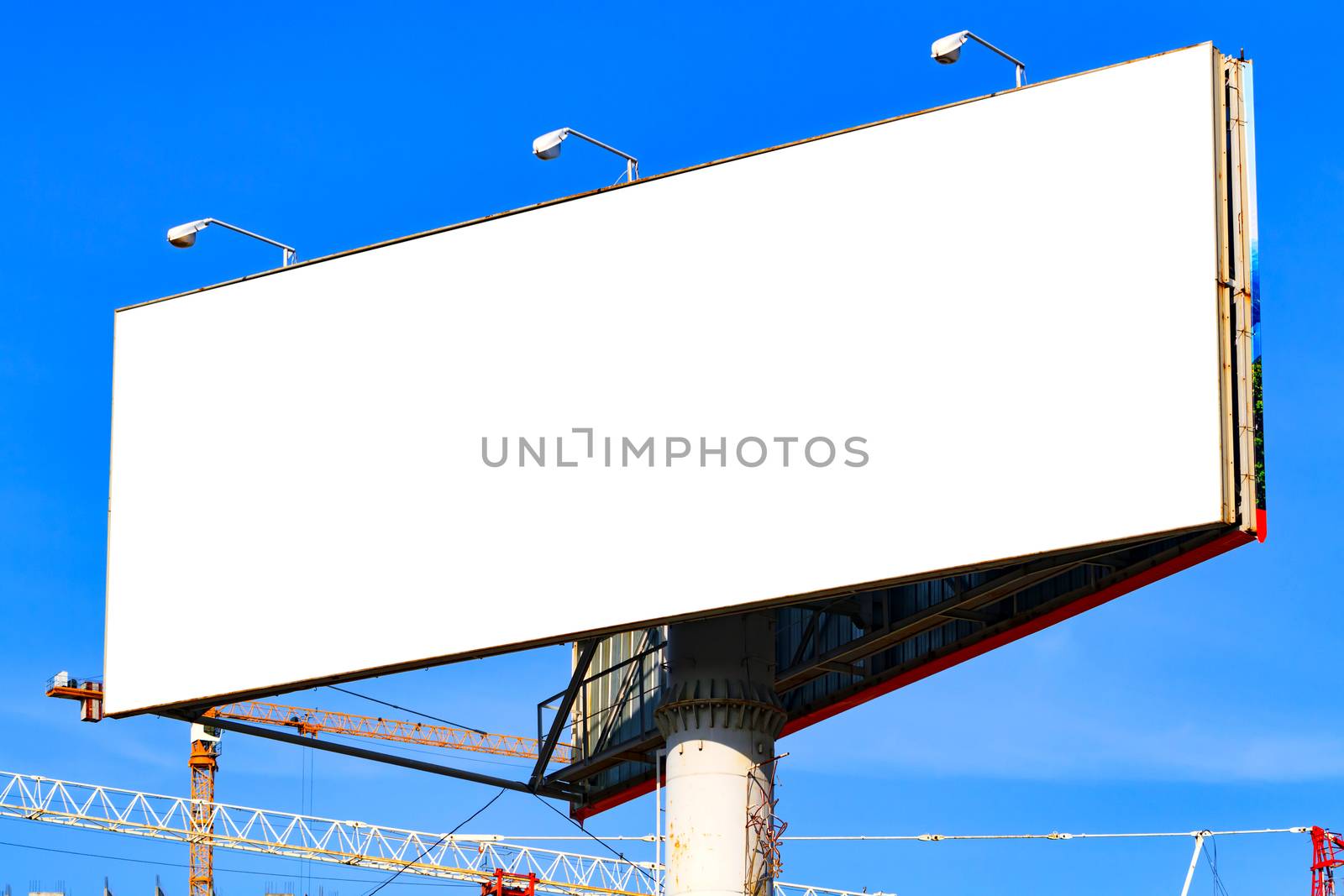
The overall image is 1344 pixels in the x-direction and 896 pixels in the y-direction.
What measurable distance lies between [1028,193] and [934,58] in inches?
140

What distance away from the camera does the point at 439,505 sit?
4381 cm

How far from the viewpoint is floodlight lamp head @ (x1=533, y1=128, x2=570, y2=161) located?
43062mm

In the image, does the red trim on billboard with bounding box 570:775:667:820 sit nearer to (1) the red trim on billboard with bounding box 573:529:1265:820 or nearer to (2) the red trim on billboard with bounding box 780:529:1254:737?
(1) the red trim on billboard with bounding box 573:529:1265:820

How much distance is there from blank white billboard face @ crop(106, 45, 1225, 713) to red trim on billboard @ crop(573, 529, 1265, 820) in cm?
201

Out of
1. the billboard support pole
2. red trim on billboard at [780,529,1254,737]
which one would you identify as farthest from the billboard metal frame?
the billboard support pole

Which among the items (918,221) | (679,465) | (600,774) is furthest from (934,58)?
(600,774)

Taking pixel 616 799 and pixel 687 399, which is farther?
pixel 616 799

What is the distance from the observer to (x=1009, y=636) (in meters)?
42.9

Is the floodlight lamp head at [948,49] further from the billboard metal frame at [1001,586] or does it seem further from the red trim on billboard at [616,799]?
the red trim on billboard at [616,799]

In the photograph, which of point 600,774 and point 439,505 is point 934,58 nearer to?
point 439,505

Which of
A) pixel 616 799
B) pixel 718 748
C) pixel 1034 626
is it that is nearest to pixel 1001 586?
pixel 1034 626

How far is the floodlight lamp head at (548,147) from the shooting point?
43062 mm

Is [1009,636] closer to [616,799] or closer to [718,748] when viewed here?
[718,748]

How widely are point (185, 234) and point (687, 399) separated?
1282 cm
